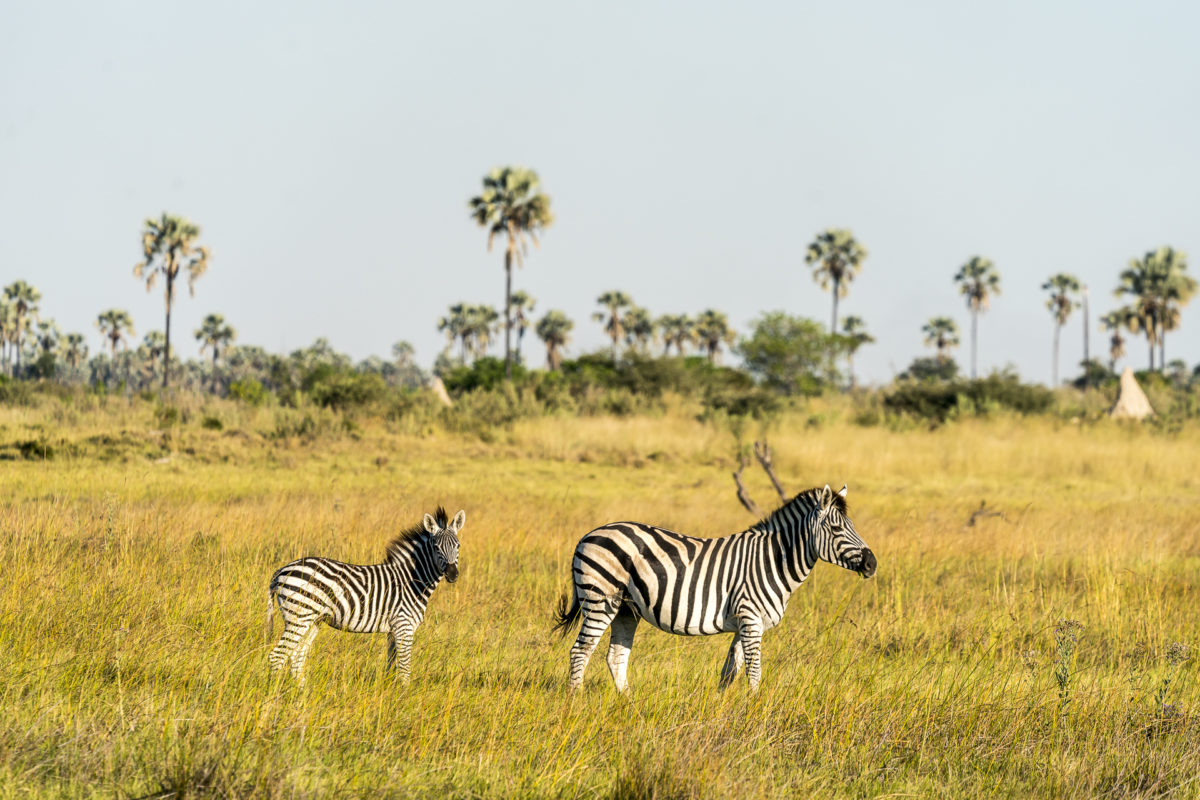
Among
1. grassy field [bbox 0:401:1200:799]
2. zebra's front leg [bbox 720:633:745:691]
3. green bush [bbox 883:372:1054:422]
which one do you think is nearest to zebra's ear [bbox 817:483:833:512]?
zebra's front leg [bbox 720:633:745:691]

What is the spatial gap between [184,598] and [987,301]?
277 feet

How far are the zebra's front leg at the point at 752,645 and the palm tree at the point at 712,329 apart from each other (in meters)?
81.5

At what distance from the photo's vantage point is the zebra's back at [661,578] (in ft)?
21.7

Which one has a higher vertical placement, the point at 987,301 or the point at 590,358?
the point at 987,301

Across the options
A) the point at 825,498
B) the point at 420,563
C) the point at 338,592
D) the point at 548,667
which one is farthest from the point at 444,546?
the point at 825,498

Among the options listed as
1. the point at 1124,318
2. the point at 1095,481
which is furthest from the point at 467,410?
the point at 1124,318

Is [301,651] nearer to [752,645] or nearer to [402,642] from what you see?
[402,642]

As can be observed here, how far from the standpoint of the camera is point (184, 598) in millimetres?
8023

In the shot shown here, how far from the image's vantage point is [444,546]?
718 centimetres

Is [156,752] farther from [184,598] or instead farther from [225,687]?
[184,598]

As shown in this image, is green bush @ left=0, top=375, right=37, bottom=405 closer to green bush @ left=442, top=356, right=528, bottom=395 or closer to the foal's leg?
green bush @ left=442, top=356, right=528, bottom=395

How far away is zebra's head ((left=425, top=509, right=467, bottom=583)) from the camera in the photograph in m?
7.09

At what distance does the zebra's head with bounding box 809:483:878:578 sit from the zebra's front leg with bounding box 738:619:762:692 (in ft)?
2.13

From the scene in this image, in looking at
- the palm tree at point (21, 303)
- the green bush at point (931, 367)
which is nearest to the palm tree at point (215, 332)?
the palm tree at point (21, 303)
